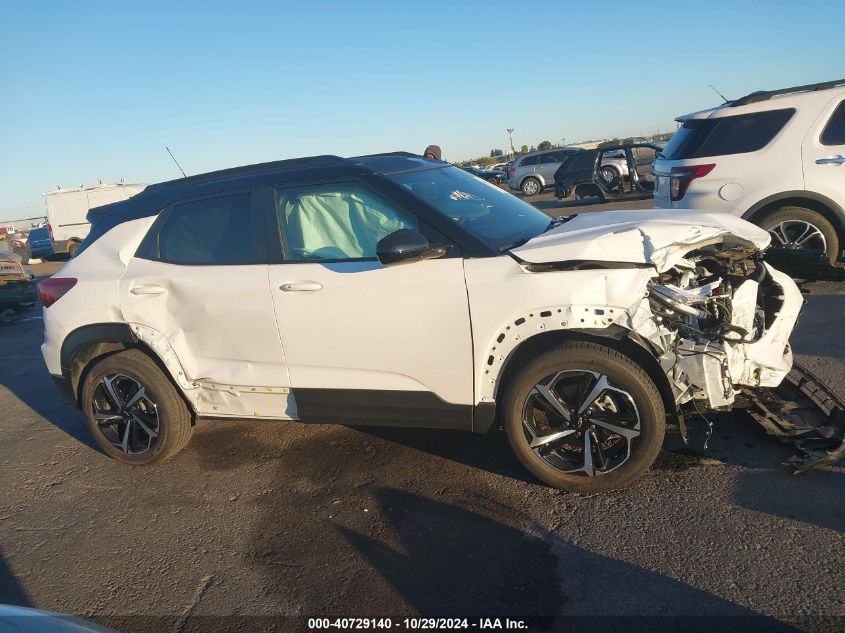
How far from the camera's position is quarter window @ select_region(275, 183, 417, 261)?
375 cm

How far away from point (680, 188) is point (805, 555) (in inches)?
194

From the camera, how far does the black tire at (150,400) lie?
4.21 metres

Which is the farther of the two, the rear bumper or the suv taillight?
the rear bumper

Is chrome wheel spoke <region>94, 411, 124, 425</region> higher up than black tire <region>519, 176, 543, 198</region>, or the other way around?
chrome wheel spoke <region>94, 411, 124, 425</region>

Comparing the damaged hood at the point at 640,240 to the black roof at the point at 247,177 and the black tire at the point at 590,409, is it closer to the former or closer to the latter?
the black tire at the point at 590,409

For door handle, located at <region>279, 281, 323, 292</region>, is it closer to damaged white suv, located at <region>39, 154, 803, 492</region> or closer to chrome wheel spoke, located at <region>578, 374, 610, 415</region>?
damaged white suv, located at <region>39, 154, 803, 492</region>

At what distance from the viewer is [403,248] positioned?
331 cm

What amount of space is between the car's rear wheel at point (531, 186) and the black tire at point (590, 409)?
25335 mm

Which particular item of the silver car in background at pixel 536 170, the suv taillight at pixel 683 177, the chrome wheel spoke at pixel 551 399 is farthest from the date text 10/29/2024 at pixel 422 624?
the silver car in background at pixel 536 170

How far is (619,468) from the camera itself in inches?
132

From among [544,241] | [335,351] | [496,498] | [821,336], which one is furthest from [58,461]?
[821,336]

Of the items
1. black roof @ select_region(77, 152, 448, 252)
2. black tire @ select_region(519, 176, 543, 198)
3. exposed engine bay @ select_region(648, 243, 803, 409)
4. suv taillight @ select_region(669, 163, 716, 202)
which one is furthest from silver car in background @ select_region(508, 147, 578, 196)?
exposed engine bay @ select_region(648, 243, 803, 409)

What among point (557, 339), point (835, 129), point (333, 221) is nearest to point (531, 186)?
point (835, 129)

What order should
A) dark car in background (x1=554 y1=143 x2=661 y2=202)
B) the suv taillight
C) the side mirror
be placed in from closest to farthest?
the side mirror, the suv taillight, dark car in background (x1=554 y1=143 x2=661 y2=202)
